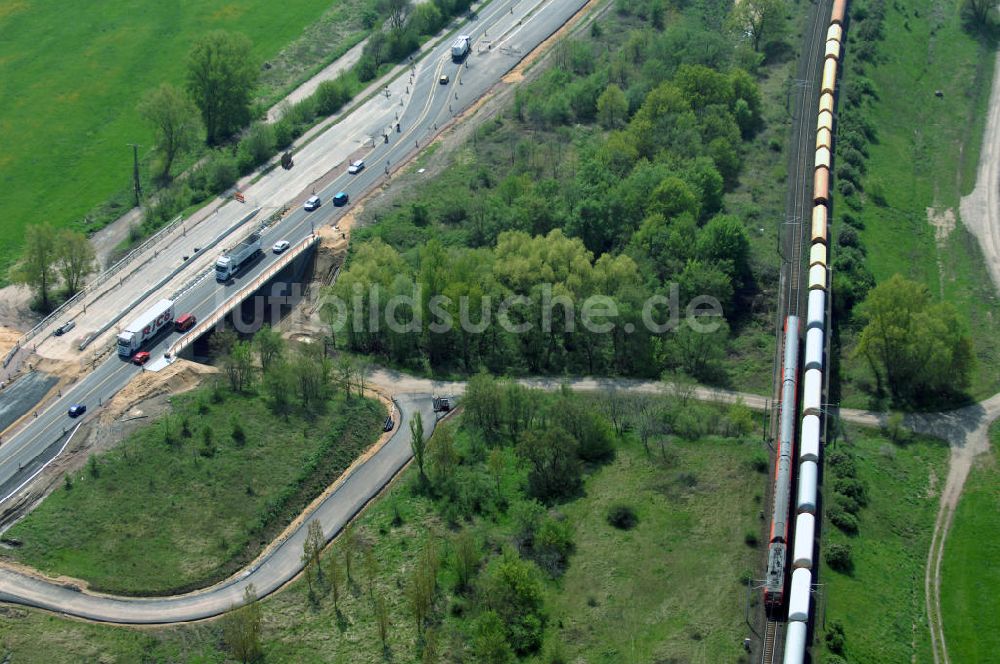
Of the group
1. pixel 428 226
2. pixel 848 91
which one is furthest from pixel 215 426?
pixel 848 91

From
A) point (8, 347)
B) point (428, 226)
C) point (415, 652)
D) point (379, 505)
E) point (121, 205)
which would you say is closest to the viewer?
point (415, 652)

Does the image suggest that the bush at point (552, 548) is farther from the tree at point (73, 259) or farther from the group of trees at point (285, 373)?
the tree at point (73, 259)

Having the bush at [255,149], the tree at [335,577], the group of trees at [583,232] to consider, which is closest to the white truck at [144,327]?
the group of trees at [583,232]

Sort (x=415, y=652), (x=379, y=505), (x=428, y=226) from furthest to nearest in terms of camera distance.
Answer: (x=428, y=226) < (x=379, y=505) < (x=415, y=652)

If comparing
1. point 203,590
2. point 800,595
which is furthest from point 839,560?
point 203,590

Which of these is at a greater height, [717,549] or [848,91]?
[848,91]

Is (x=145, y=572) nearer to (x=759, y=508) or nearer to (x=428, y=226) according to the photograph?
(x=759, y=508)

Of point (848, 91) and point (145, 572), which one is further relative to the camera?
point (848, 91)
